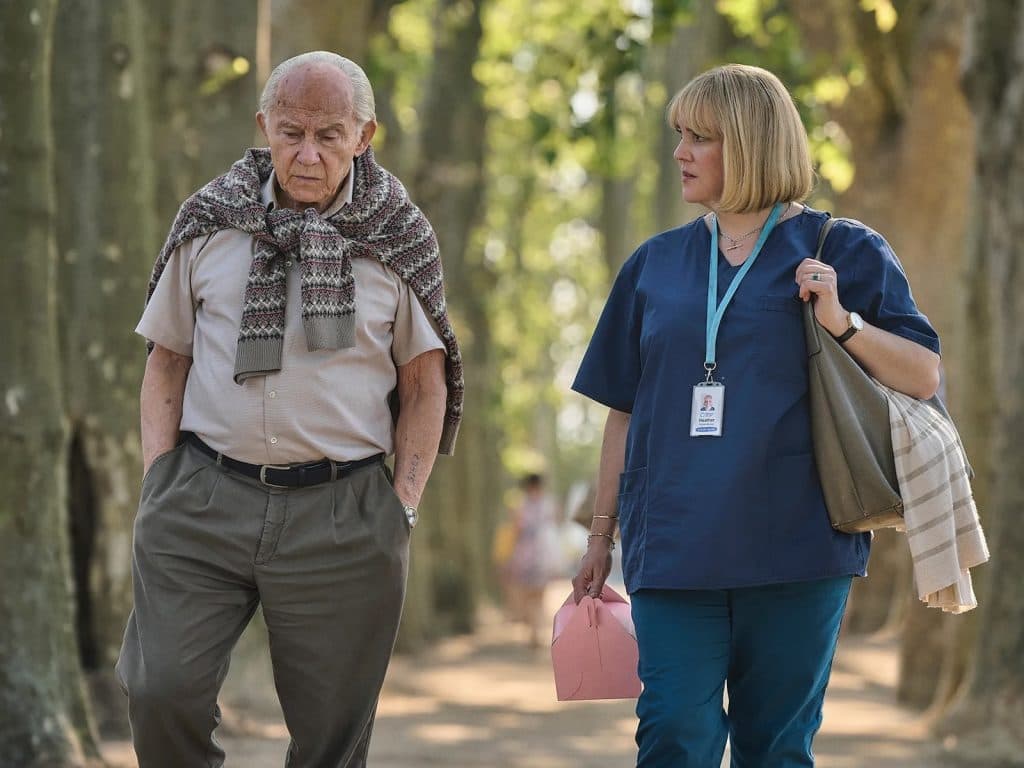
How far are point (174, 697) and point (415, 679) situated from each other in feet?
40.3

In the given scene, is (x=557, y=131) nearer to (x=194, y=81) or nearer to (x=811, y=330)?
(x=194, y=81)

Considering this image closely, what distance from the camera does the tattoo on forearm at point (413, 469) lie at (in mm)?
4797

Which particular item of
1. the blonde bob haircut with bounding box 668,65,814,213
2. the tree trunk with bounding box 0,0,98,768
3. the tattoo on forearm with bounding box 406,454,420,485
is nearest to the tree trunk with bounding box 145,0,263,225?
the tree trunk with bounding box 0,0,98,768

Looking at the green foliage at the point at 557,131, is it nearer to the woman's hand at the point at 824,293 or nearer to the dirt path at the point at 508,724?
the woman's hand at the point at 824,293

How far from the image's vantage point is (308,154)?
185 inches

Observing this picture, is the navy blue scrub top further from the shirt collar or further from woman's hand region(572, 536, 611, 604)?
the shirt collar

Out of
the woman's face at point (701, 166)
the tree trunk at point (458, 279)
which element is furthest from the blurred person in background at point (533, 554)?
the woman's face at point (701, 166)

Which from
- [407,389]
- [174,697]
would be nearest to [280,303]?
[407,389]

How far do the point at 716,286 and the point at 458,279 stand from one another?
58.6 ft

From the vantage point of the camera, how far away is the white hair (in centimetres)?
475

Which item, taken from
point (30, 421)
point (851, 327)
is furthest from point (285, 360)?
point (30, 421)

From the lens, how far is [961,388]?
11.4m

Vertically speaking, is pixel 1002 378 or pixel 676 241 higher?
pixel 676 241

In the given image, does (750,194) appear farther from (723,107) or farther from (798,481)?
(798,481)
